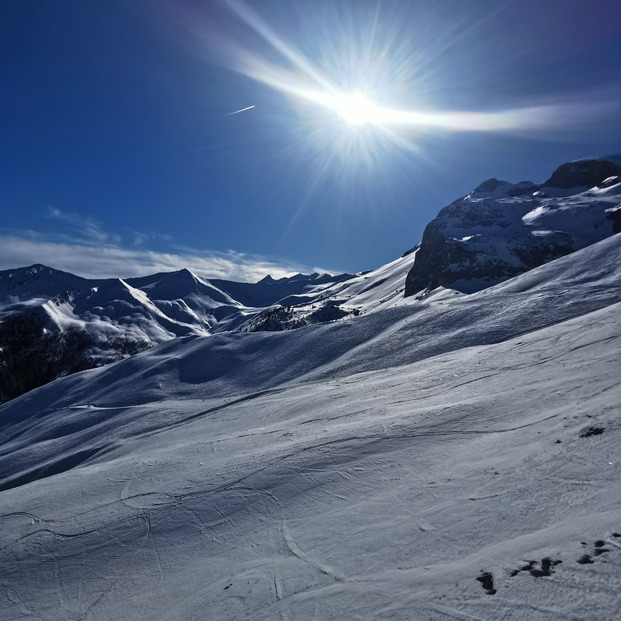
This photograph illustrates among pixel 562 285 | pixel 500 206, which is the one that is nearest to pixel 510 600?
pixel 562 285

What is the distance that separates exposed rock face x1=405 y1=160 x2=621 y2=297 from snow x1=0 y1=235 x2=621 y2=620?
58.2 m

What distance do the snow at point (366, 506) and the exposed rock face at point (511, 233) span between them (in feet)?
191

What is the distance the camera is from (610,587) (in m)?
3.36

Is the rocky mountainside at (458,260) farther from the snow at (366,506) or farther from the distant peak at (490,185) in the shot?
the snow at (366,506)

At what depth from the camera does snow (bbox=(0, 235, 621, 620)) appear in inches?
166

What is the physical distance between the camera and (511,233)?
→ 86750 millimetres

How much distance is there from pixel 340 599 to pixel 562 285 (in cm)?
2472

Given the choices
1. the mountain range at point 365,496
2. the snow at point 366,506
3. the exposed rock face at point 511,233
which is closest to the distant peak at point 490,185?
the exposed rock face at point 511,233

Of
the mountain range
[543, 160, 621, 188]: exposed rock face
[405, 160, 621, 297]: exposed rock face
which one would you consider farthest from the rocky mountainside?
the mountain range

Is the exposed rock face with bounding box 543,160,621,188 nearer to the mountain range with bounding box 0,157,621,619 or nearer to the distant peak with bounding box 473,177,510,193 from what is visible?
the distant peak with bounding box 473,177,510,193

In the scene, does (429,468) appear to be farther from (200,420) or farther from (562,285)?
(562,285)

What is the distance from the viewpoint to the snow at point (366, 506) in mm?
4227

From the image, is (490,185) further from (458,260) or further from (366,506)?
(366,506)

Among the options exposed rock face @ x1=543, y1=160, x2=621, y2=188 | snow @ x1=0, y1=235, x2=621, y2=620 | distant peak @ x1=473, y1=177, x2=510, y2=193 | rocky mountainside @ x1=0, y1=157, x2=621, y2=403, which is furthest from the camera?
distant peak @ x1=473, y1=177, x2=510, y2=193
